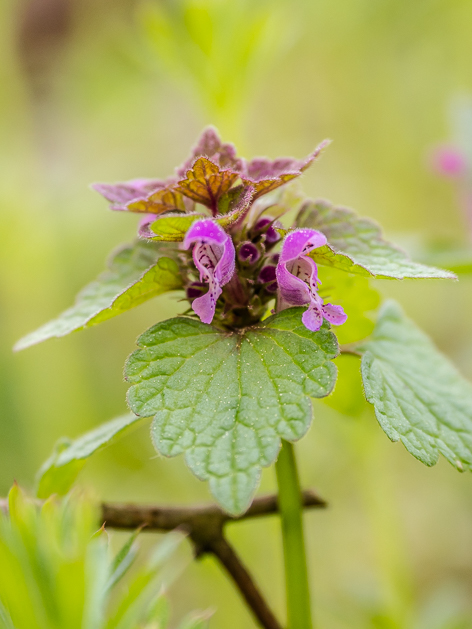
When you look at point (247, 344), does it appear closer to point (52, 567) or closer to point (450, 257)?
point (52, 567)

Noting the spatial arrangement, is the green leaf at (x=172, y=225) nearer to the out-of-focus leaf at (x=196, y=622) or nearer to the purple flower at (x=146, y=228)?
the purple flower at (x=146, y=228)

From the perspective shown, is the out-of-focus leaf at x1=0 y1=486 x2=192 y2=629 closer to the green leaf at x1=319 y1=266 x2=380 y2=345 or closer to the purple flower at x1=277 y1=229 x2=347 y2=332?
the purple flower at x1=277 y1=229 x2=347 y2=332

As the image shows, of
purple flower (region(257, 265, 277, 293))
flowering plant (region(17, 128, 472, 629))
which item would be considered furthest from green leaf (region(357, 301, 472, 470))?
purple flower (region(257, 265, 277, 293))

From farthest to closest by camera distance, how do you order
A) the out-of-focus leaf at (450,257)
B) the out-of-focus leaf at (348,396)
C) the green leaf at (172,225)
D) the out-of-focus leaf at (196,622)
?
1. the out-of-focus leaf at (450,257)
2. the out-of-focus leaf at (348,396)
3. the green leaf at (172,225)
4. the out-of-focus leaf at (196,622)

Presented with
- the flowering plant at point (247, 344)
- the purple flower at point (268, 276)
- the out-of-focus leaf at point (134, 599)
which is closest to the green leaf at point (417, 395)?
the flowering plant at point (247, 344)

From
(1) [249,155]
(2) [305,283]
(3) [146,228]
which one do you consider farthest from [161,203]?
(1) [249,155]

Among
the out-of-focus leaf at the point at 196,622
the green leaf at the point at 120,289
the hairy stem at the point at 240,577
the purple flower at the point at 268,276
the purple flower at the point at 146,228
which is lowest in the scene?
the hairy stem at the point at 240,577
